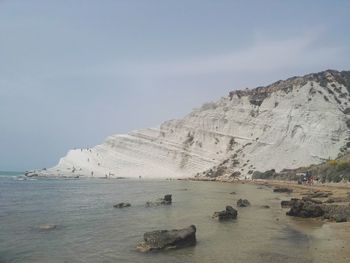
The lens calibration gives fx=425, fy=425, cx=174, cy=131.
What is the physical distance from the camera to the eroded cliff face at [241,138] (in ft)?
237

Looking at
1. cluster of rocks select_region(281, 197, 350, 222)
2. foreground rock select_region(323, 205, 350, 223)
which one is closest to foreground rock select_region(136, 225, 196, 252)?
foreground rock select_region(323, 205, 350, 223)

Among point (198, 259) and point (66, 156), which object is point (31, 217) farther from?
point (66, 156)

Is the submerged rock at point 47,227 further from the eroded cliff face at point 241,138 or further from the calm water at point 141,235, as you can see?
the eroded cliff face at point 241,138

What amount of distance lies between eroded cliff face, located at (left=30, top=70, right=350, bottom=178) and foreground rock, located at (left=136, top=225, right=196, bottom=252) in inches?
2230

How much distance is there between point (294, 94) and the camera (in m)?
82.7

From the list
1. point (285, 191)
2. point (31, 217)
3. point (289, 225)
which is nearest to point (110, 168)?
point (285, 191)

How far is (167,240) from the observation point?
14.8 m

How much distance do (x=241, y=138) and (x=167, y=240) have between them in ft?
234

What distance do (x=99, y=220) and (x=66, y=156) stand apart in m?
81.9

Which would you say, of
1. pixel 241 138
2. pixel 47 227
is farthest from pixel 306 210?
pixel 241 138

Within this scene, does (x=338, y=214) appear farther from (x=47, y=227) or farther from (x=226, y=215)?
(x=47, y=227)

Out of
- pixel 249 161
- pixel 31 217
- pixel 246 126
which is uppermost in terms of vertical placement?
pixel 246 126

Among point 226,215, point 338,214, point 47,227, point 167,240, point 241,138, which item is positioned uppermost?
point 241,138

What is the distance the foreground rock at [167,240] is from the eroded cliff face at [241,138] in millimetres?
56652
